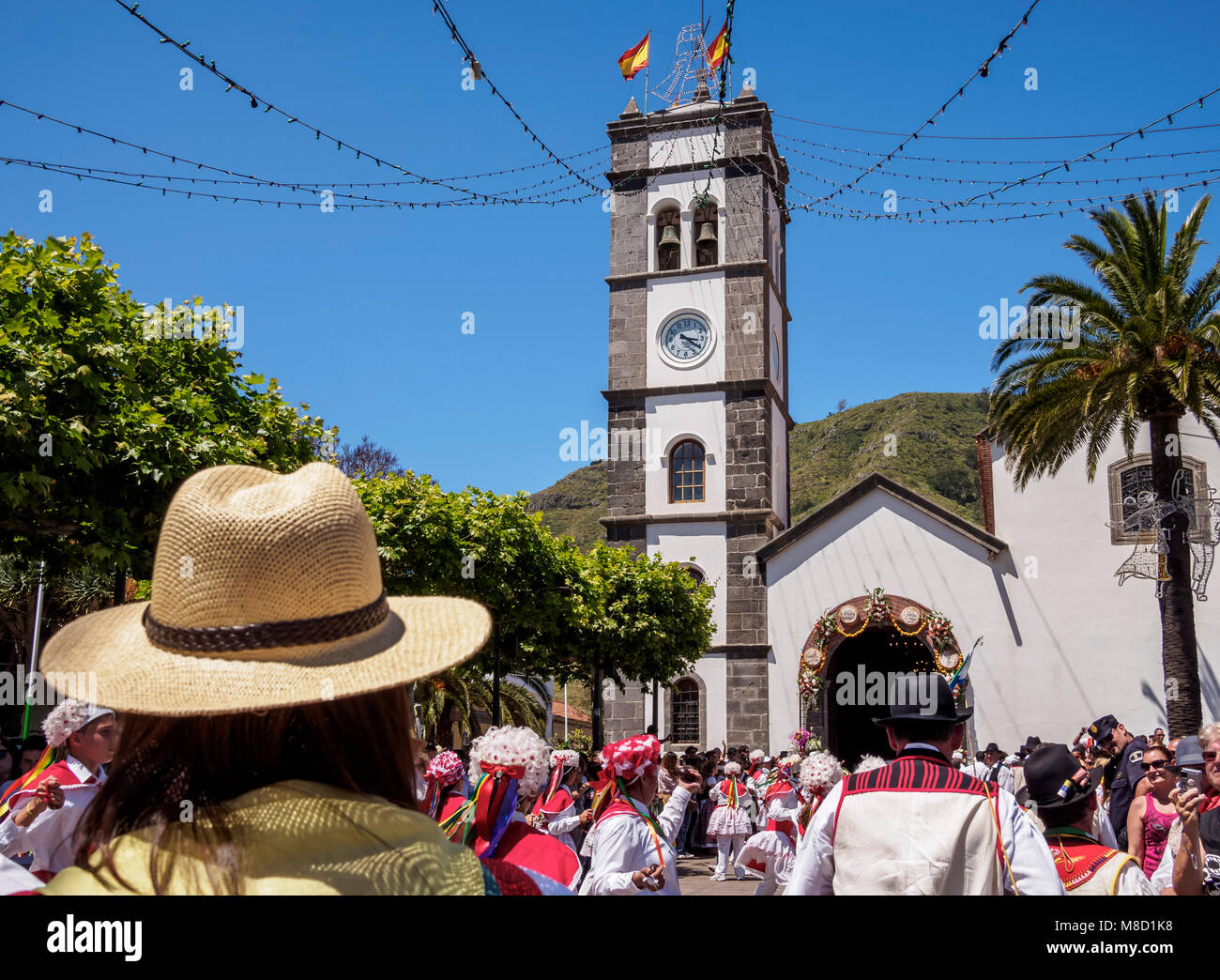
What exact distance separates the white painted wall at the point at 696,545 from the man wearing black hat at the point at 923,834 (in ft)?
91.2

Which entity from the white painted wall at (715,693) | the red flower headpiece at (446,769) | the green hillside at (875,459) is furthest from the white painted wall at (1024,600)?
the green hillside at (875,459)

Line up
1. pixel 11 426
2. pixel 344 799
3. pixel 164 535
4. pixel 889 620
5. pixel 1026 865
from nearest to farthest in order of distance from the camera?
pixel 344 799 → pixel 164 535 → pixel 1026 865 → pixel 11 426 → pixel 889 620

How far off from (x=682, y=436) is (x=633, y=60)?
37.9ft

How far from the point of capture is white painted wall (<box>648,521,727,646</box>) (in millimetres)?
32719

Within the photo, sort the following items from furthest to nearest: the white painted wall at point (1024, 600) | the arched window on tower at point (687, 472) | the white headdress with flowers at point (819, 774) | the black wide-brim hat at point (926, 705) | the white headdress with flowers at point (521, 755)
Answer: the arched window on tower at point (687, 472) < the white painted wall at point (1024, 600) < the white headdress with flowers at point (819, 774) < the white headdress with flowers at point (521, 755) < the black wide-brim hat at point (926, 705)

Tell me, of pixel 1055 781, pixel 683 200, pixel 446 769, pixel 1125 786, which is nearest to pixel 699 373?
pixel 683 200

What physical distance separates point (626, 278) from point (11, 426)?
27693 millimetres

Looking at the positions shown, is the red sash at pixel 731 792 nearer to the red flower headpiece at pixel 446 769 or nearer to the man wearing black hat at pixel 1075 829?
the red flower headpiece at pixel 446 769

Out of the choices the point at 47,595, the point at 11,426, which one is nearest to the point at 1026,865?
the point at 11,426

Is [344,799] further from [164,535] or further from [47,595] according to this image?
[47,595]

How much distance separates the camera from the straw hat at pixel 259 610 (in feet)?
5.25

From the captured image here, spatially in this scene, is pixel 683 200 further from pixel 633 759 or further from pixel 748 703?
pixel 633 759

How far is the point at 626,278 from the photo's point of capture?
35.0 m
